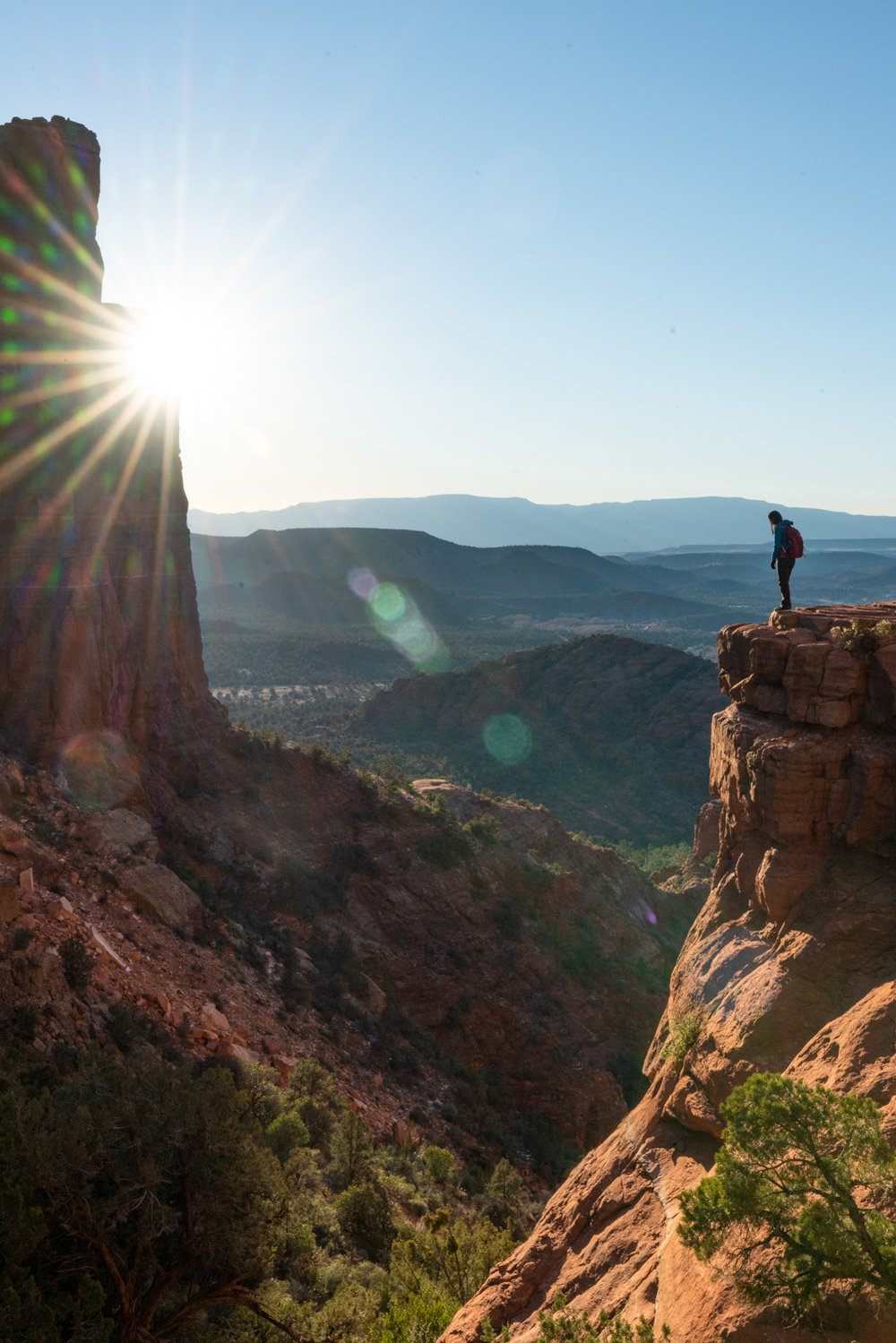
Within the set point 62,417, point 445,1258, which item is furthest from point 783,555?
point 62,417

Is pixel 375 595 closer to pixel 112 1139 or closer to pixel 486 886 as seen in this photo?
pixel 486 886

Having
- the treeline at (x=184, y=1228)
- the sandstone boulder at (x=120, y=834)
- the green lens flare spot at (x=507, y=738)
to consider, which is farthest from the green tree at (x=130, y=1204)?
the green lens flare spot at (x=507, y=738)

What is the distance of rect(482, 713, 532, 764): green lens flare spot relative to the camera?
6456 centimetres

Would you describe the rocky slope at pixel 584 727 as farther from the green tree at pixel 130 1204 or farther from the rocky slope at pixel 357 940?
the green tree at pixel 130 1204

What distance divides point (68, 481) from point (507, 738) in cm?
4927

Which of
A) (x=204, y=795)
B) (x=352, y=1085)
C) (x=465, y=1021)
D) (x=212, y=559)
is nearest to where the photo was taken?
(x=352, y=1085)

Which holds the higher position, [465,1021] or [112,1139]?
[112,1139]

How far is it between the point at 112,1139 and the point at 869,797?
936 centimetres

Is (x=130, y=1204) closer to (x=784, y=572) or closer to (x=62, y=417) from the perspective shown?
(x=784, y=572)

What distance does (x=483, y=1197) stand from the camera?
15805mm

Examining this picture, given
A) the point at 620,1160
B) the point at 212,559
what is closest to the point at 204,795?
the point at 620,1160

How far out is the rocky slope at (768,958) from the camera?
7484mm

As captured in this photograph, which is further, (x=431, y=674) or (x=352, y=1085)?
(x=431, y=674)

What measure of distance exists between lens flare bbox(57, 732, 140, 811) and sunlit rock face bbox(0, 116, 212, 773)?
8 cm
